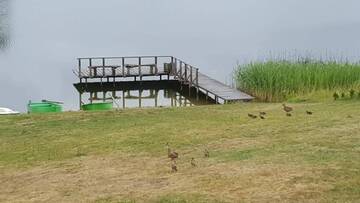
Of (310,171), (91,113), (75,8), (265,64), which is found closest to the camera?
(310,171)

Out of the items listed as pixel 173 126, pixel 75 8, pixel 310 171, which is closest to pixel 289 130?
A: pixel 173 126

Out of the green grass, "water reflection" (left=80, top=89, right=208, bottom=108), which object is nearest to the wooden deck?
"water reflection" (left=80, top=89, right=208, bottom=108)

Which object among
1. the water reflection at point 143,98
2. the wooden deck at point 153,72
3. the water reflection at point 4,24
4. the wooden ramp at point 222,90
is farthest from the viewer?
the water reflection at point 4,24

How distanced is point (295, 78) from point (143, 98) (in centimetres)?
795

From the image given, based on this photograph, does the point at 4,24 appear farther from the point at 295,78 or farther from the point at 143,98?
the point at 295,78

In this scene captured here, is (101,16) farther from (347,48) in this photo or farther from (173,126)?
(173,126)

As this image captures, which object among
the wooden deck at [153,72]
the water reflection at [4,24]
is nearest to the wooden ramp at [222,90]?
the wooden deck at [153,72]

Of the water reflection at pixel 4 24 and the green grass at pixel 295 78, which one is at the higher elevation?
the water reflection at pixel 4 24

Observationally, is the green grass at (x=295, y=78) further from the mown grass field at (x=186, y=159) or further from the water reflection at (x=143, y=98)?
the mown grass field at (x=186, y=159)

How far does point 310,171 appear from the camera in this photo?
22.0 feet

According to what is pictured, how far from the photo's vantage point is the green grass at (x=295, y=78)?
20406mm

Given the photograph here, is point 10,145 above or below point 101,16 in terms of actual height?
below

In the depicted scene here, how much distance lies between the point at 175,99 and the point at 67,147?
682 inches

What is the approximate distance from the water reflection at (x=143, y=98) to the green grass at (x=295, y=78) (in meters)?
3.05
